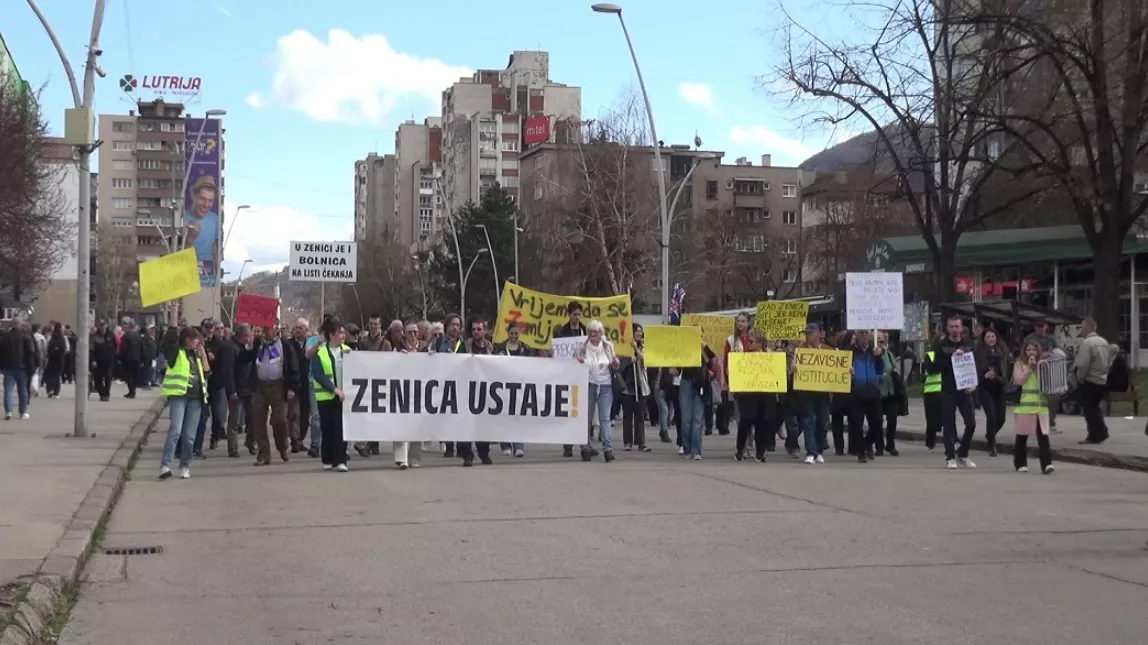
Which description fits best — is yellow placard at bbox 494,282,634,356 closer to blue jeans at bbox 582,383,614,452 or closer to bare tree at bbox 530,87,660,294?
blue jeans at bbox 582,383,614,452

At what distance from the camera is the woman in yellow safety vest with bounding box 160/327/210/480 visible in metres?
15.5

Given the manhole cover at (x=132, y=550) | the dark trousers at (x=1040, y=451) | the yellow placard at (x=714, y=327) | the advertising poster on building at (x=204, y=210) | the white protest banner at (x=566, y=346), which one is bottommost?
the manhole cover at (x=132, y=550)

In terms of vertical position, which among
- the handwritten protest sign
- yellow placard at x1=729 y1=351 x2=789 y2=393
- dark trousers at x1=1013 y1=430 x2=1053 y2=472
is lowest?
dark trousers at x1=1013 y1=430 x2=1053 y2=472

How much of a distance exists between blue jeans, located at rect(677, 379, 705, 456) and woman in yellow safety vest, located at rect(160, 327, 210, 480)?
629cm

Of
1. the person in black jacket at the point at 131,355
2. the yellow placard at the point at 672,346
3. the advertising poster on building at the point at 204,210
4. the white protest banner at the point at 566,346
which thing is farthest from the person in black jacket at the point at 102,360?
the advertising poster on building at the point at 204,210

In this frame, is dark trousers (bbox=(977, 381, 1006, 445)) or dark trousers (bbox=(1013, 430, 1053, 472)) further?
dark trousers (bbox=(977, 381, 1006, 445))

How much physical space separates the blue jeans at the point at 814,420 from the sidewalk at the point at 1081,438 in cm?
316

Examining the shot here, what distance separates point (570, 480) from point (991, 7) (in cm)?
1759

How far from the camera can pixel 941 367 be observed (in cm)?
1712

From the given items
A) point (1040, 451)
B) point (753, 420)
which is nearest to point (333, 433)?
point (753, 420)

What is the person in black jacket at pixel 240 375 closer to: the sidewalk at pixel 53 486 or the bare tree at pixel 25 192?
the sidewalk at pixel 53 486

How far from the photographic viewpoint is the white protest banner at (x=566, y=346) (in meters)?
18.3

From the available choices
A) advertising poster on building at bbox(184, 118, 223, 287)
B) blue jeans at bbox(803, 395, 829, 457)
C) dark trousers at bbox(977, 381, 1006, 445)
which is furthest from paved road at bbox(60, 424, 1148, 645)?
advertising poster on building at bbox(184, 118, 223, 287)

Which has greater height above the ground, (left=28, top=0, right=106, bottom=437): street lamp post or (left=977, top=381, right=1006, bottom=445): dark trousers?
(left=28, top=0, right=106, bottom=437): street lamp post
